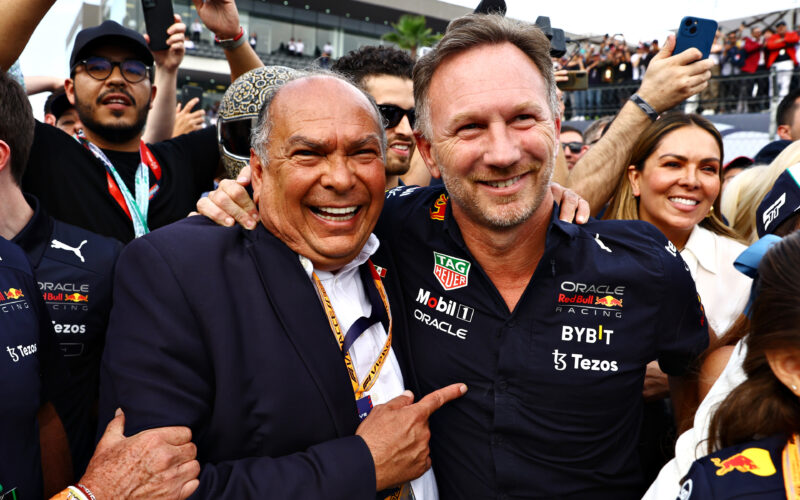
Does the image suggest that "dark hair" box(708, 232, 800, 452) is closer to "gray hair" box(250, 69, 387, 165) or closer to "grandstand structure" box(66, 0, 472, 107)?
"gray hair" box(250, 69, 387, 165)

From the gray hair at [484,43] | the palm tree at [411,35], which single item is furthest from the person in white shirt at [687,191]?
the palm tree at [411,35]

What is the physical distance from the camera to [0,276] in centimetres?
189

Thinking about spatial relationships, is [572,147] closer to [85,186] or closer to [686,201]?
[686,201]

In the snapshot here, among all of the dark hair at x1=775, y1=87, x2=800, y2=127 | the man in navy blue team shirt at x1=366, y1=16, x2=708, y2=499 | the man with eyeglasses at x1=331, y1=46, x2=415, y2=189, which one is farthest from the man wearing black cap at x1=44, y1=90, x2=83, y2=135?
the dark hair at x1=775, y1=87, x2=800, y2=127

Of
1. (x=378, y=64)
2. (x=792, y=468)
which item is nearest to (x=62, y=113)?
(x=378, y=64)

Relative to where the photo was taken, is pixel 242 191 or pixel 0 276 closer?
pixel 0 276

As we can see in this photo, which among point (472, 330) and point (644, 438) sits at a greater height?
point (472, 330)

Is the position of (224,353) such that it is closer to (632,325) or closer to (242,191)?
(242,191)

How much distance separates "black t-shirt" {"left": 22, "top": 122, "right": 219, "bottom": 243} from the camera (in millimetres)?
2818

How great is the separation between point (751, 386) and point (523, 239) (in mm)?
911

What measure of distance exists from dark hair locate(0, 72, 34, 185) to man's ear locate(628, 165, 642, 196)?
3018 millimetres

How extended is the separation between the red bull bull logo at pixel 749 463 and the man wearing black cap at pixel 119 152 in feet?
8.86

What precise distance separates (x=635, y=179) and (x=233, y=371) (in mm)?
2601

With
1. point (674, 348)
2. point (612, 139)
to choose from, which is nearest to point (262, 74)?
point (612, 139)
